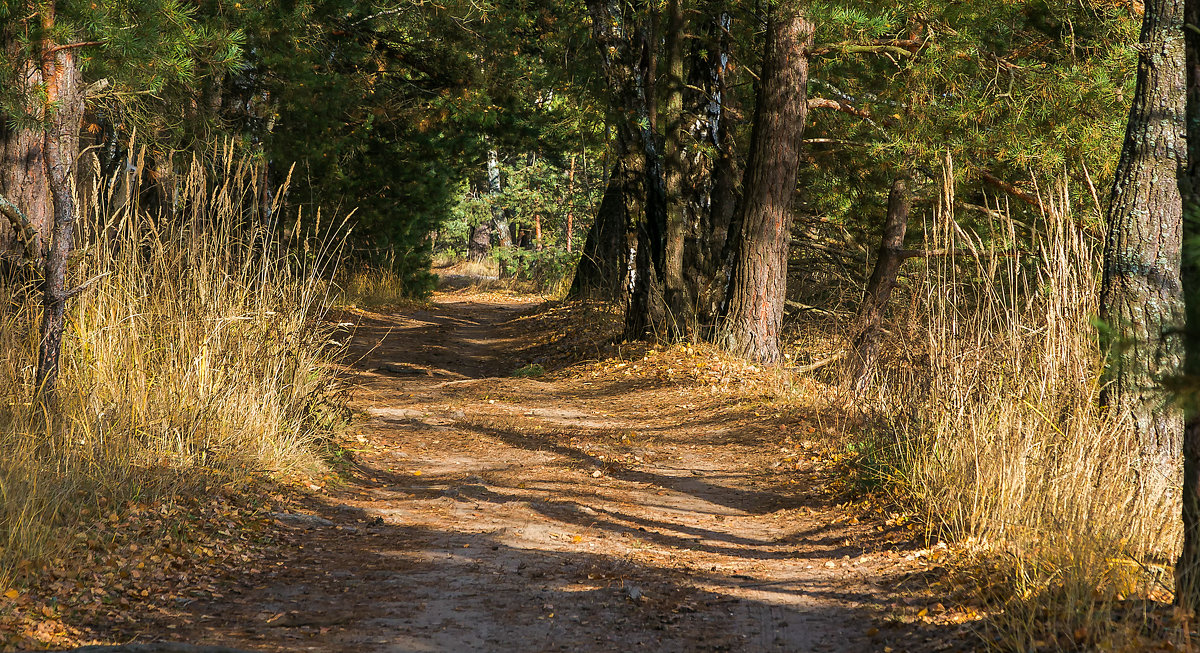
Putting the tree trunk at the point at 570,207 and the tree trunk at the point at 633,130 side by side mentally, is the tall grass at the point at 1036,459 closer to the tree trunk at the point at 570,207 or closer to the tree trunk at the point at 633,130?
the tree trunk at the point at 633,130

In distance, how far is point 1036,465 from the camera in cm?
404

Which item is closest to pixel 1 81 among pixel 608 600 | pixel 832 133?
pixel 608 600

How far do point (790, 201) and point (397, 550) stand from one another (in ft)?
21.2

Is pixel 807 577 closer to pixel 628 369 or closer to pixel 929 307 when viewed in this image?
pixel 929 307

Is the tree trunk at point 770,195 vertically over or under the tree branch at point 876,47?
under

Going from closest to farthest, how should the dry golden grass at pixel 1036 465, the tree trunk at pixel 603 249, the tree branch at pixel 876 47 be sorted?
1. the dry golden grass at pixel 1036 465
2. the tree branch at pixel 876 47
3. the tree trunk at pixel 603 249

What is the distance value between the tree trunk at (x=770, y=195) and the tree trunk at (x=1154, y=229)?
17.3 feet

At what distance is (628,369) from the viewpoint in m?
10.8

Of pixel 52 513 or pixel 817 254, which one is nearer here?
pixel 52 513

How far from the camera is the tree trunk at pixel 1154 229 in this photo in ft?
14.0

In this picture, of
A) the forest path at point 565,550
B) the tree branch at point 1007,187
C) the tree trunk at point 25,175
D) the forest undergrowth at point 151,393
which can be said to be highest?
the tree branch at point 1007,187

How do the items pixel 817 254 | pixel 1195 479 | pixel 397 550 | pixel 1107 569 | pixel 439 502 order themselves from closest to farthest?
pixel 1195 479 < pixel 1107 569 < pixel 397 550 < pixel 439 502 < pixel 817 254

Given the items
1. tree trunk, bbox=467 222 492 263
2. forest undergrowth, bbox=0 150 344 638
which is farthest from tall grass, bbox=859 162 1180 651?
tree trunk, bbox=467 222 492 263

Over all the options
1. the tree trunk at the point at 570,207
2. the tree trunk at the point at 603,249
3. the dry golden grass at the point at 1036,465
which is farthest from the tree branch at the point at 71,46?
the tree trunk at the point at 570,207
